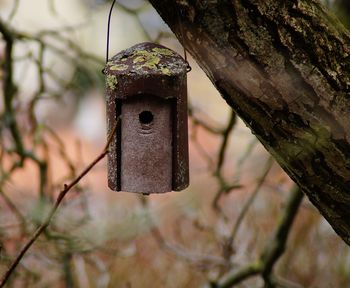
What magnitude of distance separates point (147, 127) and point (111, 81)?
0.14 metres

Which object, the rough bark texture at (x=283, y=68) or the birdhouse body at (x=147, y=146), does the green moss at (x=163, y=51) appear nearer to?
the birdhouse body at (x=147, y=146)

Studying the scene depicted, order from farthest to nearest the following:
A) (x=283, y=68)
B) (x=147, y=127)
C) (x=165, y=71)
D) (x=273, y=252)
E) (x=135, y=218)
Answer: (x=135, y=218)
(x=273, y=252)
(x=147, y=127)
(x=165, y=71)
(x=283, y=68)

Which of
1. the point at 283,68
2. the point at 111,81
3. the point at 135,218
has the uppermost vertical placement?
the point at 135,218

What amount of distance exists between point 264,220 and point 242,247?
268mm

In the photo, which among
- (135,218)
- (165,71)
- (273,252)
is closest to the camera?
(165,71)

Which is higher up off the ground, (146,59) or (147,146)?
(146,59)

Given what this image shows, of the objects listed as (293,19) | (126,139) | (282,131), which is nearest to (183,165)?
(126,139)

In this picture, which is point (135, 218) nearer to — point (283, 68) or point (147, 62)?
point (147, 62)

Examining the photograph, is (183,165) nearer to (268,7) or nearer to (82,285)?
(268,7)

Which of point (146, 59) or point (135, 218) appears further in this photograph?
point (135, 218)

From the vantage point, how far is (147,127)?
1648mm

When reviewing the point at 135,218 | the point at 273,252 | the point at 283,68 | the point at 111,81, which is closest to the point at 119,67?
the point at 111,81

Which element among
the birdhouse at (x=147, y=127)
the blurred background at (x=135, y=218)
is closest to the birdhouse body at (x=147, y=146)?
the birdhouse at (x=147, y=127)

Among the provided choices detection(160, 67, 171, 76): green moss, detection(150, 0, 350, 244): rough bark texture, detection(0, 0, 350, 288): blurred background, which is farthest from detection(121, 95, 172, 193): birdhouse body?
detection(0, 0, 350, 288): blurred background
